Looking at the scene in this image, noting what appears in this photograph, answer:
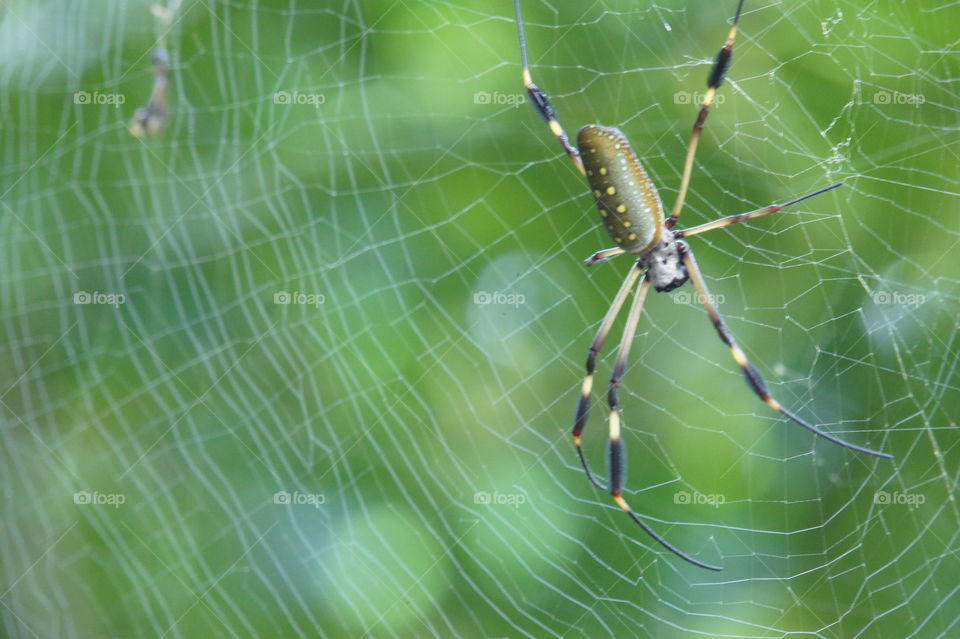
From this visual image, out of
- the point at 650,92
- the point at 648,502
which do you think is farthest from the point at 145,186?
the point at 648,502

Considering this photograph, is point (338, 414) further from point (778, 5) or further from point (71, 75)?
point (778, 5)

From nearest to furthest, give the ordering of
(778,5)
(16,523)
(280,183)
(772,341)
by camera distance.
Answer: (778,5), (772,341), (280,183), (16,523)
